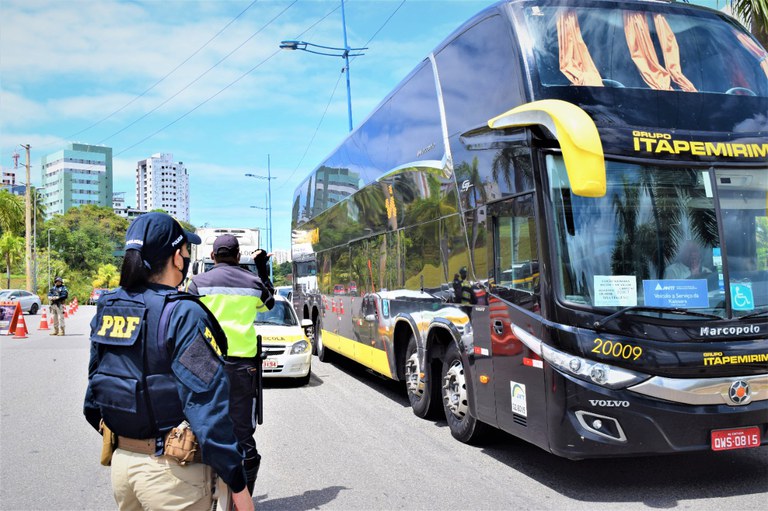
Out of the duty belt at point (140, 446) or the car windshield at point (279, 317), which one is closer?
the duty belt at point (140, 446)

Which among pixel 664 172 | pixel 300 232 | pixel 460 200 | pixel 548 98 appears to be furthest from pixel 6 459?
pixel 300 232

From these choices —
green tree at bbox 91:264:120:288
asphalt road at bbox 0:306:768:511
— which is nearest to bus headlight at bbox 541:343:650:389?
asphalt road at bbox 0:306:768:511

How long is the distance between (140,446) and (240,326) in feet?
7.24

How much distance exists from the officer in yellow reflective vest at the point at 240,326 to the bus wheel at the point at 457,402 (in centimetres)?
278

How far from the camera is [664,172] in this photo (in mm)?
5656

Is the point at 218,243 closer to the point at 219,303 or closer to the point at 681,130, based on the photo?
the point at 219,303

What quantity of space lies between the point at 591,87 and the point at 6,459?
661 cm

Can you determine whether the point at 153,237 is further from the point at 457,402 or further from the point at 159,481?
the point at 457,402

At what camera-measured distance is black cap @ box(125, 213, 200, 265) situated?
9.58ft

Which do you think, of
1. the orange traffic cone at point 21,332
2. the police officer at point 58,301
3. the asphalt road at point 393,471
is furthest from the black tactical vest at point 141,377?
the orange traffic cone at point 21,332

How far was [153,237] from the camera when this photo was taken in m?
2.93

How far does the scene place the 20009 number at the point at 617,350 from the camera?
5.25m

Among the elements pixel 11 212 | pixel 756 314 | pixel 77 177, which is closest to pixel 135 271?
pixel 756 314

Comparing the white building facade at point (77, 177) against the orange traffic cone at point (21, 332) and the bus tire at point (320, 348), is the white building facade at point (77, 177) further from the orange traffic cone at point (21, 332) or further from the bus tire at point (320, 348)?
the bus tire at point (320, 348)
